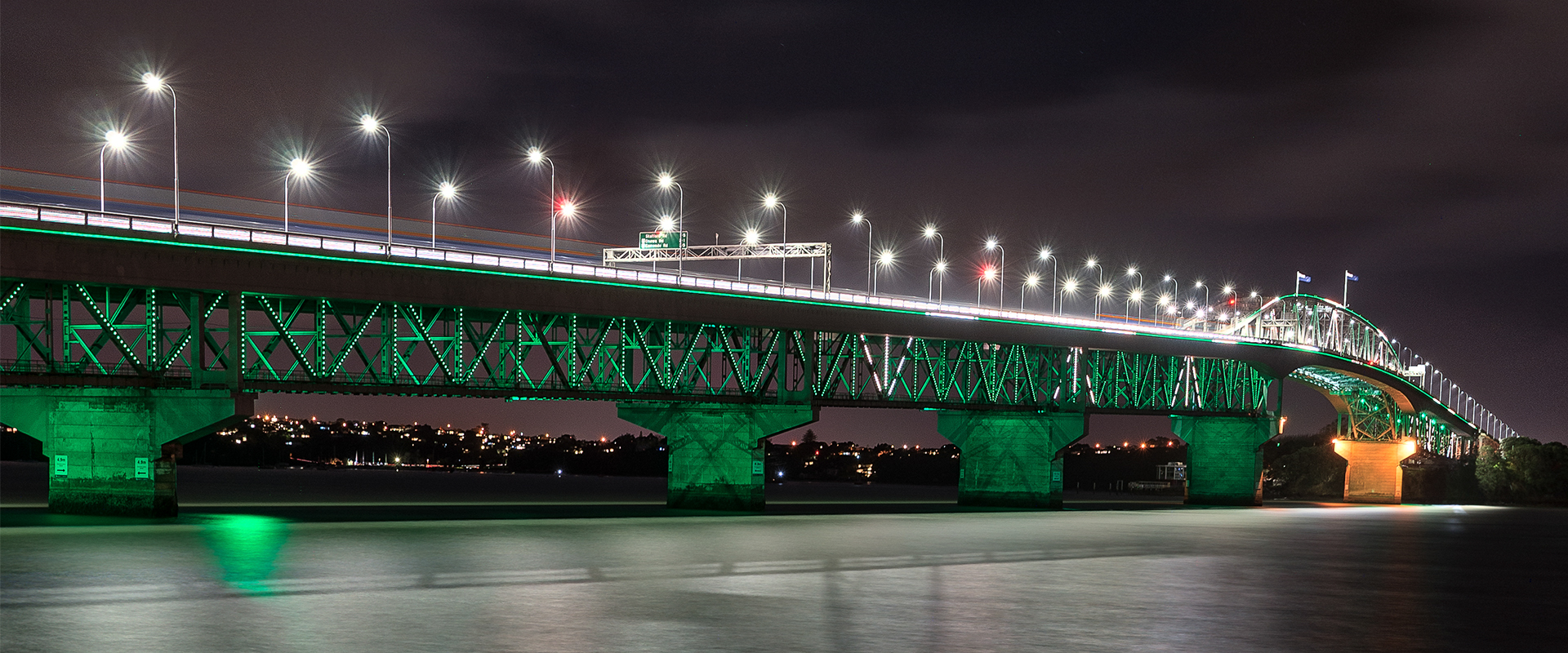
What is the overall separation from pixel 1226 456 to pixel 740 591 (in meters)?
97.7

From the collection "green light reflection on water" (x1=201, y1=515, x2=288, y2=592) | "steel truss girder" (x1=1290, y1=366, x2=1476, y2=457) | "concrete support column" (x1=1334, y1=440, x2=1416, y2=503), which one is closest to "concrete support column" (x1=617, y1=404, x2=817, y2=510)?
"green light reflection on water" (x1=201, y1=515, x2=288, y2=592)

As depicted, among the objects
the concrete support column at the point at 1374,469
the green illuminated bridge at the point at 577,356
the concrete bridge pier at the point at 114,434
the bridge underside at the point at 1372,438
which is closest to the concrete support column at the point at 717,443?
the green illuminated bridge at the point at 577,356

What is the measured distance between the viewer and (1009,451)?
98.6 meters

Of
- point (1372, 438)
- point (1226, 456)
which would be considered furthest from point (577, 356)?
point (1372, 438)

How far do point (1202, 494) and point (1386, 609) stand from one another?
92639mm

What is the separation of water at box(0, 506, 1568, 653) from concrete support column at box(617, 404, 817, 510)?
53.5 ft

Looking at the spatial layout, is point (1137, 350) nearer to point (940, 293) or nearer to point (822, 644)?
point (940, 293)

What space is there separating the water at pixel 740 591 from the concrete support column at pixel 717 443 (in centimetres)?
1630

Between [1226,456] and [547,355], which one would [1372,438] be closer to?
[1226,456]

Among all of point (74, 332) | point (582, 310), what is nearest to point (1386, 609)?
point (582, 310)

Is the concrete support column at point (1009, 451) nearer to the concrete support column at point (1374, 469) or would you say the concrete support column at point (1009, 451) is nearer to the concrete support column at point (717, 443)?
the concrete support column at point (717, 443)

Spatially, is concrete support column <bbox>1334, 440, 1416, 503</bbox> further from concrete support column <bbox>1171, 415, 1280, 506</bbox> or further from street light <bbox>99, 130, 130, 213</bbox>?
street light <bbox>99, 130, 130, 213</bbox>

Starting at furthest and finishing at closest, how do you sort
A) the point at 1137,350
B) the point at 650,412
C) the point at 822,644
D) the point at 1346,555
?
1. the point at 1137,350
2. the point at 650,412
3. the point at 1346,555
4. the point at 822,644

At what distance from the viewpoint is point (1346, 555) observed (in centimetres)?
5203
